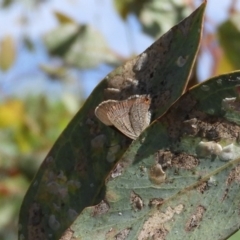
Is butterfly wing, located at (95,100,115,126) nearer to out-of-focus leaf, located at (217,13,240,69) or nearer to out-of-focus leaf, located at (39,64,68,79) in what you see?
out-of-focus leaf, located at (217,13,240,69)

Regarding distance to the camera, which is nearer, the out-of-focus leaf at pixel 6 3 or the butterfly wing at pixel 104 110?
the butterfly wing at pixel 104 110

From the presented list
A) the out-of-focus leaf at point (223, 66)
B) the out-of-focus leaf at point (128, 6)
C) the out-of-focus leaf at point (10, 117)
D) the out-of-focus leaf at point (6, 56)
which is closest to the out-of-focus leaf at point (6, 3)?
the out-of-focus leaf at point (6, 56)

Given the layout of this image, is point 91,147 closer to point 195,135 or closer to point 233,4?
point 195,135

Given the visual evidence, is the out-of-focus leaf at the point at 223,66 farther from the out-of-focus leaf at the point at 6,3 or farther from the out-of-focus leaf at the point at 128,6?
the out-of-focus leaf at the point at 6,3

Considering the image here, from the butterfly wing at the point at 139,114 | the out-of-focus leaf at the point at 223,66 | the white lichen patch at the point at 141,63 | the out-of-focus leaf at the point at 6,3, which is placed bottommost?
the out-of-focus leaf at the point at 223,66

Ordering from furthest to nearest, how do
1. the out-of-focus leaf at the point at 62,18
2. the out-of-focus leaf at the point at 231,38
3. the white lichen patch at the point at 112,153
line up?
1. the out-of-focus leaf at the point at 62,18
2. the out-of-focus leaf at the point at 231,38
3. the white lichen patch at the point at 112,153

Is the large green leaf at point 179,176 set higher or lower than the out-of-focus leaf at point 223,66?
lower
